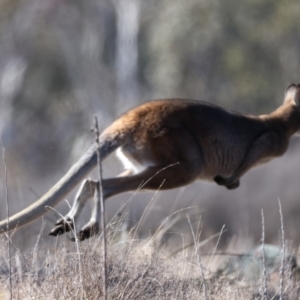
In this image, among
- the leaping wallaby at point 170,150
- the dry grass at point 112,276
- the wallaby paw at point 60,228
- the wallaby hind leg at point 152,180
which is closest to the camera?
the dry grass at point 112,276

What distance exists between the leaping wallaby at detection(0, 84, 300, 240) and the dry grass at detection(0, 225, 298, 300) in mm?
366

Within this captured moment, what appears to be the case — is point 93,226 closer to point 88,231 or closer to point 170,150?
point 88,231

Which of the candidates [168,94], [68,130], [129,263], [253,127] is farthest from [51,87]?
[129,263]

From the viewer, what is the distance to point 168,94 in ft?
63.4

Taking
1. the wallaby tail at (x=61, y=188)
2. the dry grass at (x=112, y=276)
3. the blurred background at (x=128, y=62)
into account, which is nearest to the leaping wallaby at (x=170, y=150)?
the wallaby tail at (x=61, y=188)

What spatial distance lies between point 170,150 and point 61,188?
1156 mm

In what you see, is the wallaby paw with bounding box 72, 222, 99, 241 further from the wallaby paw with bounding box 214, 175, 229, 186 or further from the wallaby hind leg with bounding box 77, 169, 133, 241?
the wallaby paw with bounding box 214, 175, 229, 186

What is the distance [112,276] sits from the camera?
16.3ft

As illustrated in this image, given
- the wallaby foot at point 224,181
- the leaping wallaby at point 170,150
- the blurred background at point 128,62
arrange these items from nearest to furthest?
the leaping wallaby at point 170,150, the wallaby foot at point 224,181, the blurred background at point 128,62

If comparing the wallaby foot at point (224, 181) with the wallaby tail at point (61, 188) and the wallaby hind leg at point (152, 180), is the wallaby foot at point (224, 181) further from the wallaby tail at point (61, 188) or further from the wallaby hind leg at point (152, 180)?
the wallaby tail at point (61, 188)

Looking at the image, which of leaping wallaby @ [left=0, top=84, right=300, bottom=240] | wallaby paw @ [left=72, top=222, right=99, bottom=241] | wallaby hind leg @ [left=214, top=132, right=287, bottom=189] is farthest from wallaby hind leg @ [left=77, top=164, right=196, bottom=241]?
wallaby hind leg @ [left=214, top=132, right=287, bottom=189]

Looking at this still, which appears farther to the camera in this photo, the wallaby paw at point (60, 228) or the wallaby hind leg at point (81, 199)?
the wallaby hind leg at point (81, 199)

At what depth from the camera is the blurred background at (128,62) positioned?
63.7 ft

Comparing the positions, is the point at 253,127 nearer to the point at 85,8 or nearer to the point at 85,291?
the point at 85,291
